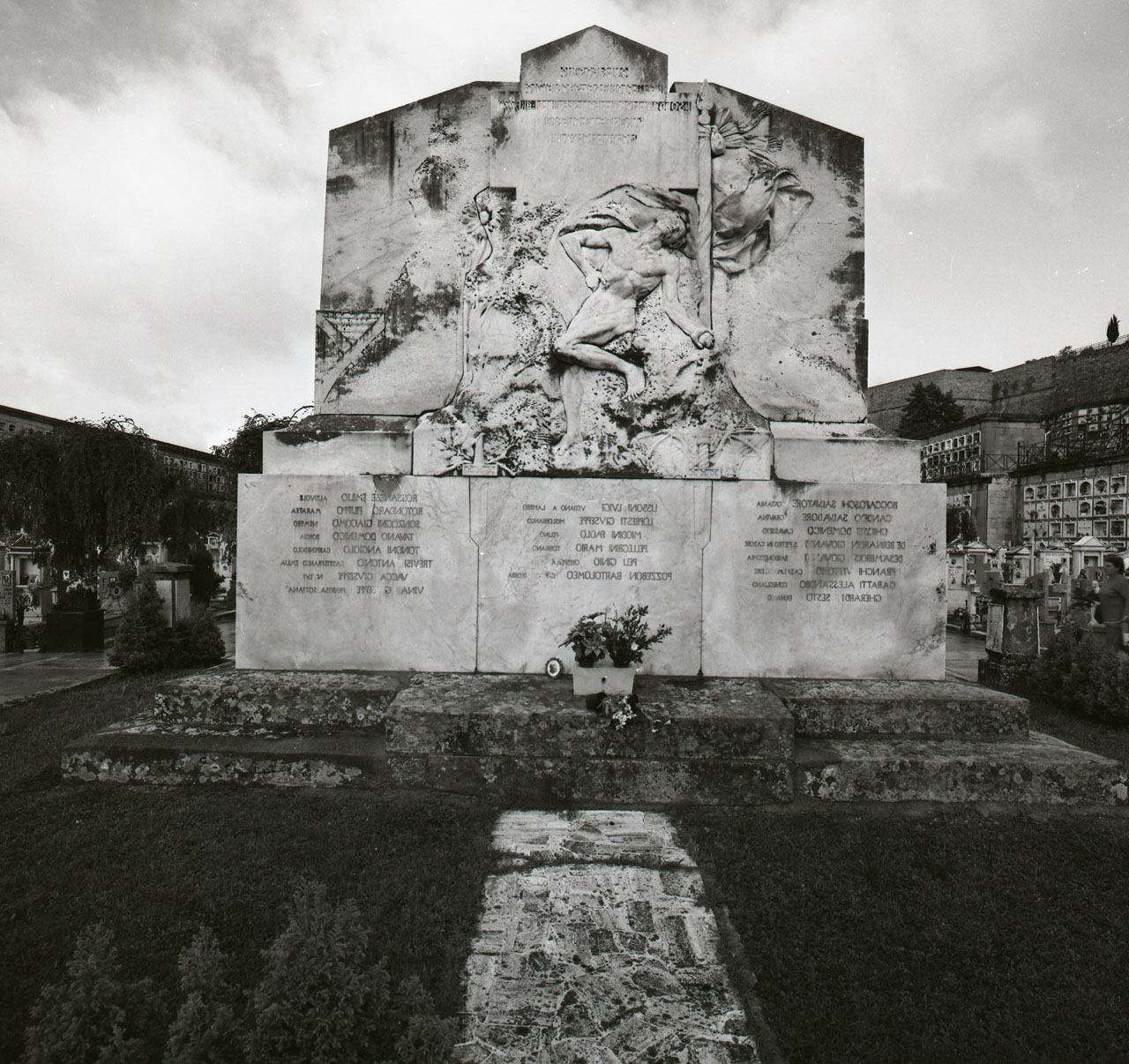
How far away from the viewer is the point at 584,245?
230 inches

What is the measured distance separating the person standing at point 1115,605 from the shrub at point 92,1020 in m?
10.7

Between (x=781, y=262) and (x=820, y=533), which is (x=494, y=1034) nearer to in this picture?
(x=820, y=533)

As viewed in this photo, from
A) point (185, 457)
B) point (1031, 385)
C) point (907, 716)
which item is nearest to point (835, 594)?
point (907, 716)

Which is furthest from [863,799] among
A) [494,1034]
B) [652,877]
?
[494,1034]

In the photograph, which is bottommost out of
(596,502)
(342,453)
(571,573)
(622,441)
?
(571,573)

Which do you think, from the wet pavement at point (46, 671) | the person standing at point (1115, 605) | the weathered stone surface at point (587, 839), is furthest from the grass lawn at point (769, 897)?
the person standing at point (1115, 605)

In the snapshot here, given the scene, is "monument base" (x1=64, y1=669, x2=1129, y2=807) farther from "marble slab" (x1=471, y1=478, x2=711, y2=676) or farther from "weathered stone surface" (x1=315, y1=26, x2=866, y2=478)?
"weathered stone surface" (x1=315, y1=26, x2=866, y2=478)

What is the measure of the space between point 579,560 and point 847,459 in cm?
233

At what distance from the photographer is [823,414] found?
619 cm

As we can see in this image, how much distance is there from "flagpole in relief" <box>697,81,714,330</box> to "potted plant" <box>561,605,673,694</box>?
2.81 meters

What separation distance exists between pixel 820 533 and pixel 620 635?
194 cm

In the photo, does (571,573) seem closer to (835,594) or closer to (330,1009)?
(835,594)

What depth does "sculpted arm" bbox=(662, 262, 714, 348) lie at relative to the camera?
5.80 meters

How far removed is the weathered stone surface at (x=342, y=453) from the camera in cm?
573
